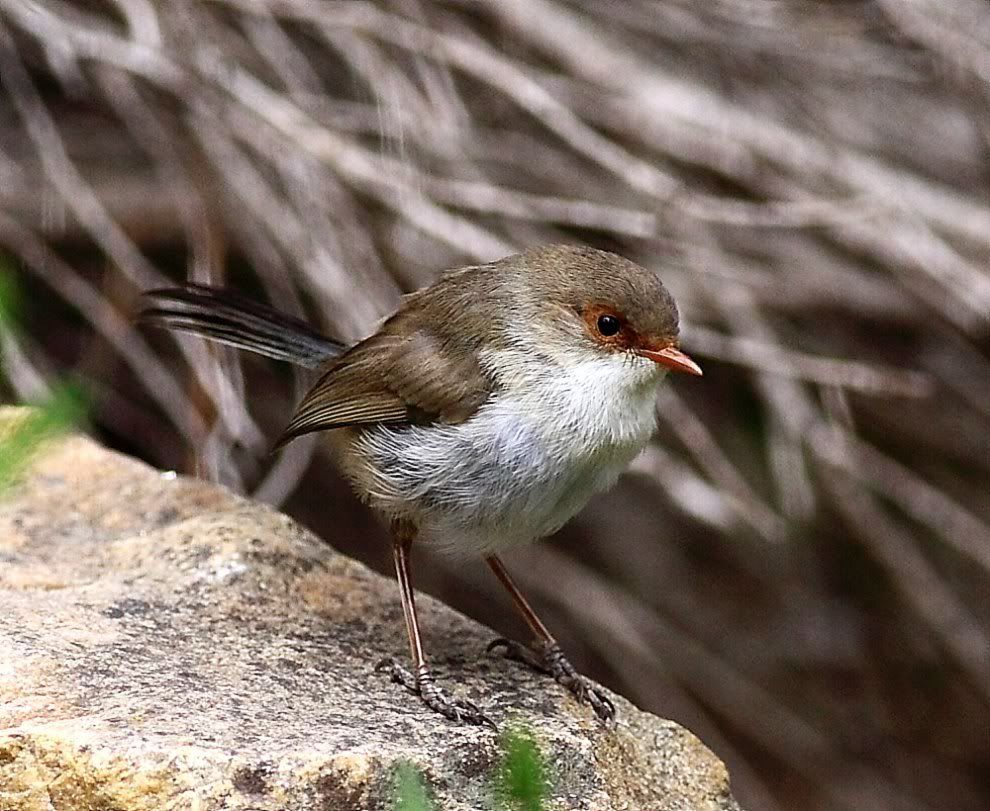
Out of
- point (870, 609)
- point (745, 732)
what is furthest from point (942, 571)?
point (745, 732)

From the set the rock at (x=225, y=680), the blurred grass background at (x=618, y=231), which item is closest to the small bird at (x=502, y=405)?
the rock at (x=225, y=680)

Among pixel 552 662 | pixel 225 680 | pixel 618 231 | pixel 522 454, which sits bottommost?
pixel 225 680

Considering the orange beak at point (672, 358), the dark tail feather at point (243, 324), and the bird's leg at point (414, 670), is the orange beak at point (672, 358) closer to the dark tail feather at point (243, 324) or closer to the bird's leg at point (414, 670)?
the bird's leg at point (414, 670)

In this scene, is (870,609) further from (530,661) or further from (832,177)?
(530,661)

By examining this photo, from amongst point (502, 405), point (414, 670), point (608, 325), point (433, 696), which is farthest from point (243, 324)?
point (433, 696)

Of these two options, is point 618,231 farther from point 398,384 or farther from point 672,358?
point 398,384
